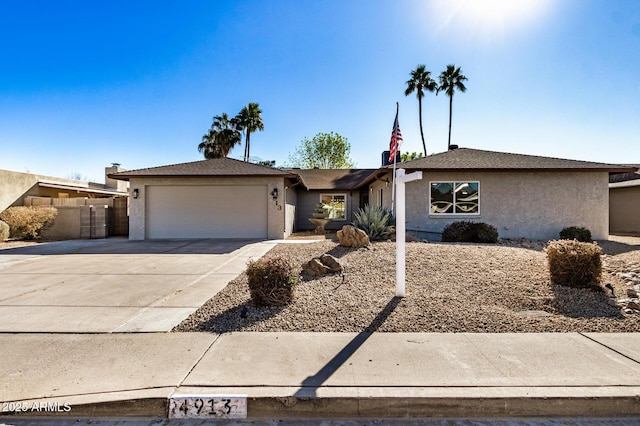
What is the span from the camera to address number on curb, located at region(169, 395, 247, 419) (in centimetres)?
257

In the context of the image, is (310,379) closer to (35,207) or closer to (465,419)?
(465,419)

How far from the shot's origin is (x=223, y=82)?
56.2 ft

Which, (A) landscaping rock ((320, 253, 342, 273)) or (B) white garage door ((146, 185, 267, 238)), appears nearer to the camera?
(A) landscaping rock ((320, 253, 342, 273))

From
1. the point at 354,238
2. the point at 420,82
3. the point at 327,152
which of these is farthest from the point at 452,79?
the point at 354,238

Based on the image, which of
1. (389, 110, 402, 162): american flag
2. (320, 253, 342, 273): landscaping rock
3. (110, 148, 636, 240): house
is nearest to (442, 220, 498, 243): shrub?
(110, 148, 636, 240): house

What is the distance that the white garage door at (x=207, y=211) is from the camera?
47.9 ft

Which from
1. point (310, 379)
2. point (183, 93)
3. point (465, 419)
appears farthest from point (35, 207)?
point (465, 419)

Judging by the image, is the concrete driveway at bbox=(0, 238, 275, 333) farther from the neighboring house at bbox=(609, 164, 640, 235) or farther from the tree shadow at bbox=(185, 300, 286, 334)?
the neighboring house at bbox=(609, 164, 640, 235)

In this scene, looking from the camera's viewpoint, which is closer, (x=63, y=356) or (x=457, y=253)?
(x=63, y=356)

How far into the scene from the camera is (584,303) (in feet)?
16.2

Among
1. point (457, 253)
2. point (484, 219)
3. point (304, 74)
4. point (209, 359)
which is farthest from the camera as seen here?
point (304, 74)

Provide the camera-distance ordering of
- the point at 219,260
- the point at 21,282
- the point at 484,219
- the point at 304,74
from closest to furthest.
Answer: the point at 21,282, the point at 219,260, the point at 484,219, the point at 304,74

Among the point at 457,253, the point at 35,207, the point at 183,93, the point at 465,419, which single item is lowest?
the point at 465,419

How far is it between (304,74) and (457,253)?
43.5 feet
